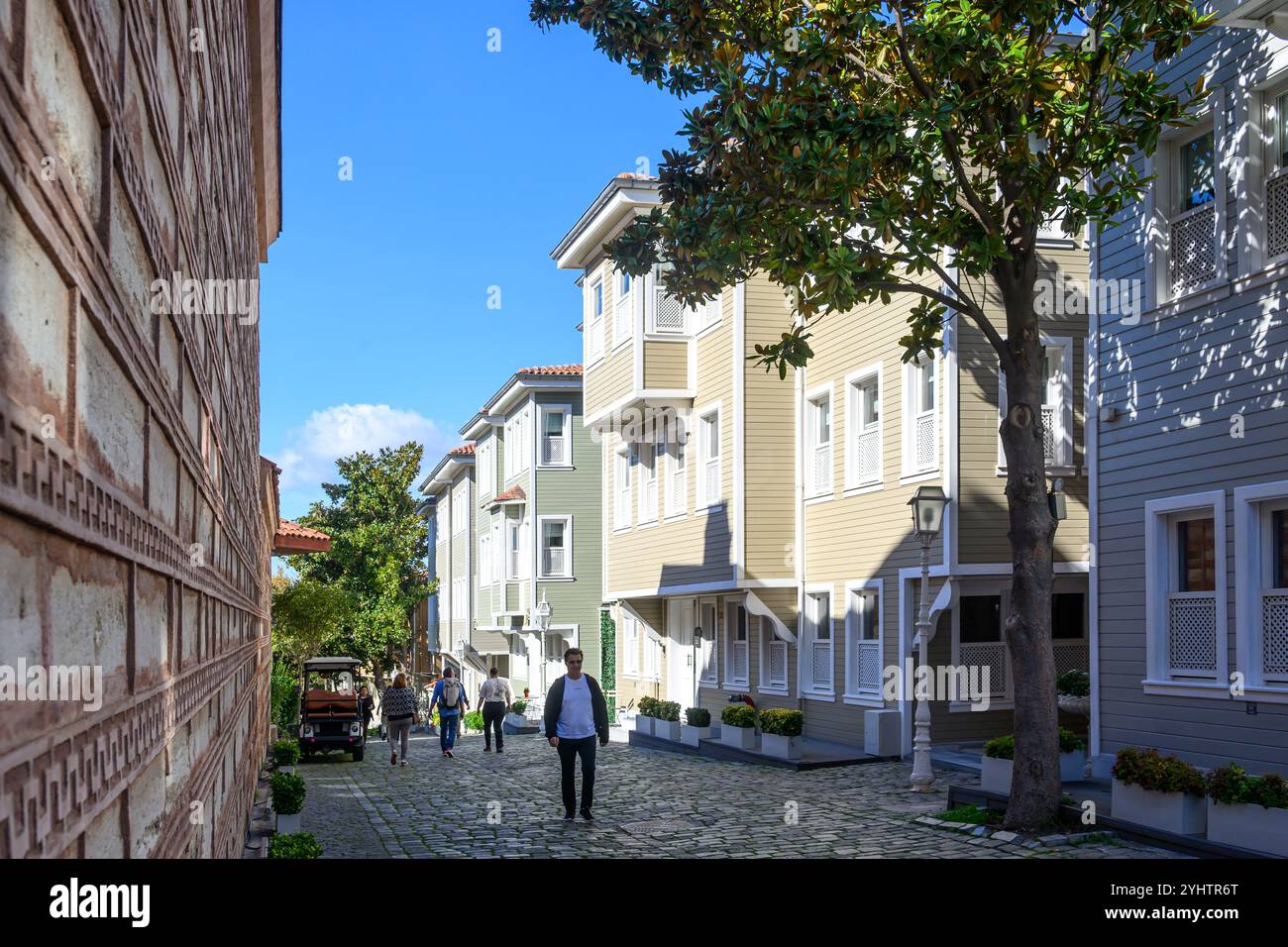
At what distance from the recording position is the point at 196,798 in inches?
163

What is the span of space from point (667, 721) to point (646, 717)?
154 centimetres

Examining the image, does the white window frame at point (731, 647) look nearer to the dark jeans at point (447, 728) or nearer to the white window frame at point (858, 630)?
the white window frame at point (858, 630)

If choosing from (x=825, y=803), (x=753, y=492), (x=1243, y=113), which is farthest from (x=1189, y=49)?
(x=753, y=492)

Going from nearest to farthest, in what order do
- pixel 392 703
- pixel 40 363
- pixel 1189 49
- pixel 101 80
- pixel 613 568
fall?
pixel 40 363, pixel 101 80, pixel 1189 49, pixel 392 703, pixel 613 568

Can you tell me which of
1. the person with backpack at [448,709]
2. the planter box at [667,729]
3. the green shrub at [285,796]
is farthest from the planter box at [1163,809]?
the person with backpack at [448,709]

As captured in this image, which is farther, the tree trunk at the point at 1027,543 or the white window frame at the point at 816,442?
the white window frame at the point at 816,442

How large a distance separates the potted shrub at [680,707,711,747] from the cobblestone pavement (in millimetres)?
956

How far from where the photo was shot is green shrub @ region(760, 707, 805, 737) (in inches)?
907

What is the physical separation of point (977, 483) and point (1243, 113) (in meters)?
8.28

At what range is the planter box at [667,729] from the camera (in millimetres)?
28688

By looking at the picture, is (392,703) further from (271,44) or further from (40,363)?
(40,363)

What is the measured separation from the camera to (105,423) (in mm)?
2305

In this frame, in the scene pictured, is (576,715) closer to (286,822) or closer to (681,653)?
(286,822)

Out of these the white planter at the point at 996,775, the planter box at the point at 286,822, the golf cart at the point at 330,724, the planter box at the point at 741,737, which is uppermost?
the white planter at the point at 996,775
